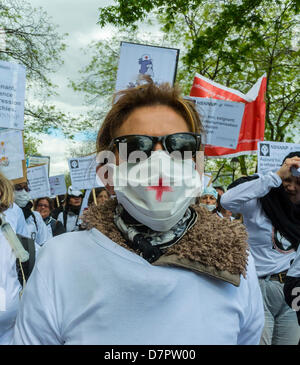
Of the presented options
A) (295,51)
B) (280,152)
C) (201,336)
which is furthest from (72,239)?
(295,51)

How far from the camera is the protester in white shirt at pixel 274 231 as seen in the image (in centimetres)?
354

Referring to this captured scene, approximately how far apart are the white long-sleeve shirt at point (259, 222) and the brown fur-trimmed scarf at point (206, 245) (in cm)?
242

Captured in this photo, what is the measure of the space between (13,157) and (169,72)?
255 centimetres

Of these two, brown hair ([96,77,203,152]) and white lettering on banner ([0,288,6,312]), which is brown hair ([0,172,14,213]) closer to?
white lettering on banner ([0,288,6,312])

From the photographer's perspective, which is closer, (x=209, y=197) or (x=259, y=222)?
(x=259, y=222)

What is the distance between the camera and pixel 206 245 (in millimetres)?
1316

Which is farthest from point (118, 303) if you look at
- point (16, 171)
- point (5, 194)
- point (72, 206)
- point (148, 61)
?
point (72, 206)

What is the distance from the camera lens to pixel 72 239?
4.41ft

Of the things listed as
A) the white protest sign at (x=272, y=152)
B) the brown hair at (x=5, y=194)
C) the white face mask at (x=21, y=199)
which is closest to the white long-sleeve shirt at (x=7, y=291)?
the brown hair at (x=5, y=194)

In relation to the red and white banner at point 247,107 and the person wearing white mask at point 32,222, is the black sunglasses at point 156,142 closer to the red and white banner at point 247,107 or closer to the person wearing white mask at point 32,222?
the person wearing white mask at point 32,222

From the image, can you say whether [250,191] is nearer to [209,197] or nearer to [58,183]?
[209,197]

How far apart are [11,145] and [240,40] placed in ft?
31.4

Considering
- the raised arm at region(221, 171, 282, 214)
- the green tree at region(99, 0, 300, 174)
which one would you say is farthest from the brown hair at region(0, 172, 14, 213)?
the green tree at region(99, 0, 300, 174)
